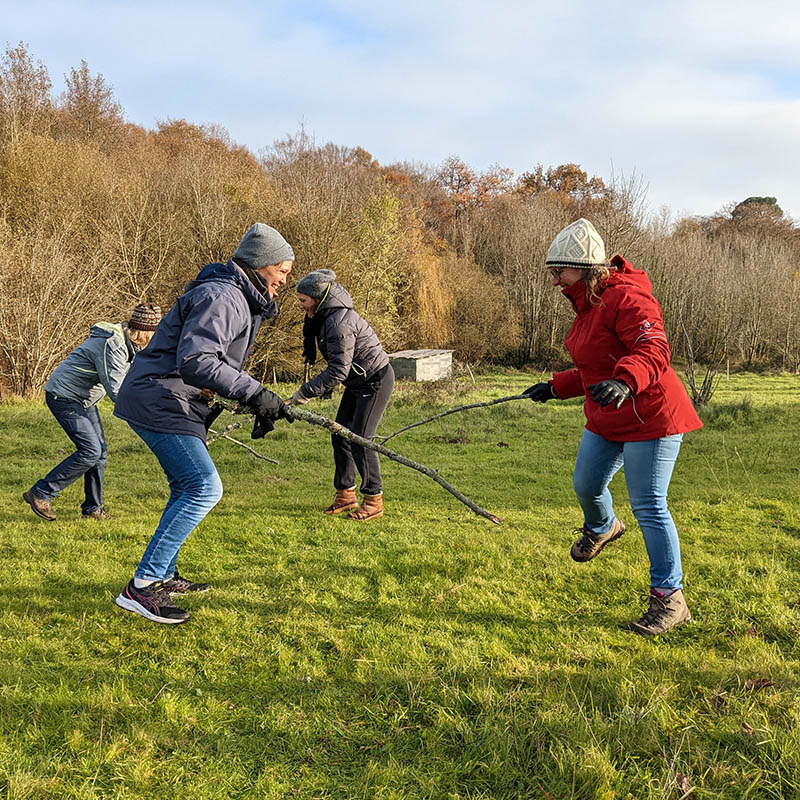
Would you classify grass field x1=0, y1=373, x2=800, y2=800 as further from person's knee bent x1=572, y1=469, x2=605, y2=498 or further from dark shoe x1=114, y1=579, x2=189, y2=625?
person's knee bent x1=572, y1=469, x2=605, y2=498

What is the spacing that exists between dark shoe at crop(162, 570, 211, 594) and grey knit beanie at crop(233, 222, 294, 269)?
1972 millimetres

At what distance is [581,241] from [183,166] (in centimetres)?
2078

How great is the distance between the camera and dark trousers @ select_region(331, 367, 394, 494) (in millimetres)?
6234

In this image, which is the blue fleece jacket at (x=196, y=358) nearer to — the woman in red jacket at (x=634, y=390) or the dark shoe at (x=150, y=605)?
the dark shoe at (x=150, y=605)

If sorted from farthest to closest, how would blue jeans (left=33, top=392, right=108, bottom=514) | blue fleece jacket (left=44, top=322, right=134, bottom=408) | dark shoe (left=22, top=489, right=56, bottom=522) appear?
dark shoe (left=22, top=489, right=56, bottom=522), blue jeans (left=33, top=392, right=108, bottom=514), blue fleece jacket (left=44, top=322, right=134, bottom=408)

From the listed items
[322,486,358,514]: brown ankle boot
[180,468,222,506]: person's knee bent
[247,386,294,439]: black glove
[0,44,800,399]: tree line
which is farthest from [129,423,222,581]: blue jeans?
[0,44,800,399]: tree line

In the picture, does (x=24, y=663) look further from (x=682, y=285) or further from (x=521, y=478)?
(x=682, y=285)

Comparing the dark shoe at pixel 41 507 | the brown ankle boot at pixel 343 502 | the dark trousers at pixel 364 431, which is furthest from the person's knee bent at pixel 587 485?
the dark shoe at pixel 41 507

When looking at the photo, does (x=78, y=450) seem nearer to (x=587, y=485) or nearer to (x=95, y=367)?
(x=95, y=367)

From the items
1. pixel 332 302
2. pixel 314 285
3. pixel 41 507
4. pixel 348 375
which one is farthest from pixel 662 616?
pixel 41 507

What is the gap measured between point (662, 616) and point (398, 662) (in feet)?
4.87

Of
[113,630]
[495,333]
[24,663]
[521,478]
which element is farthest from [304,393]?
[495,333]

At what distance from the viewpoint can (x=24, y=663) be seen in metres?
3.40

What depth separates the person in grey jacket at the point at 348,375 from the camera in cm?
591
